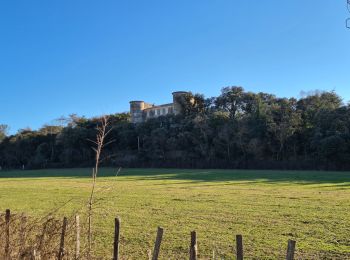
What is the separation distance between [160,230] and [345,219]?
8.88 metres

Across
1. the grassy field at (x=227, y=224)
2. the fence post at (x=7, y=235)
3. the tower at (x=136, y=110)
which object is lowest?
the grassy field at (x=227, y=224)

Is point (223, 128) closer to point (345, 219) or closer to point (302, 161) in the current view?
point (302, 161)

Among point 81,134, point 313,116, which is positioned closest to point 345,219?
point 313,116

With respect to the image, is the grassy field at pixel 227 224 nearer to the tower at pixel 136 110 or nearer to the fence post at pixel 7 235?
the fence post at pixel 7 235

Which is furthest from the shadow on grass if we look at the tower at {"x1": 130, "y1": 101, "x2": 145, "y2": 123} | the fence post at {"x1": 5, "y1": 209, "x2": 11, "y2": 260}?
the tower at {"x1": 130, "y1": 101, "x2": 145, "y2": 123}

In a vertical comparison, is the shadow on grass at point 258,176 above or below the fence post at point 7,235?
below

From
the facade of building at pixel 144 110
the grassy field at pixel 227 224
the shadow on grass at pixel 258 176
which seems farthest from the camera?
the facade of building at pixel 144 110

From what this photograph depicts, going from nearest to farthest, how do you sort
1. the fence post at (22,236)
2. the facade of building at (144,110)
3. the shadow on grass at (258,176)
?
1. the fence post at (22,236)
2. the shadow on grass at (258,176)
3. the facade of building at (144,110)

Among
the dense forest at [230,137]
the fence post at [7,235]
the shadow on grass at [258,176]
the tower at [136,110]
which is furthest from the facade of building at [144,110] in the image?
the fence post at [7,235]

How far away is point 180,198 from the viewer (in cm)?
1781

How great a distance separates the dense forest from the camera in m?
46.5

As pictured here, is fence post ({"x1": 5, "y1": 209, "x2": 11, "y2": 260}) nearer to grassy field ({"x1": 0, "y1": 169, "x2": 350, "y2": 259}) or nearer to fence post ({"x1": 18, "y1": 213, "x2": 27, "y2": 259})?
fence post ({"x1": 18, "y1": 213, "x2": 27, "y2": 259})

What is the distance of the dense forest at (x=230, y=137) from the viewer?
1831 inches

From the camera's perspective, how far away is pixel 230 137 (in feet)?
180
